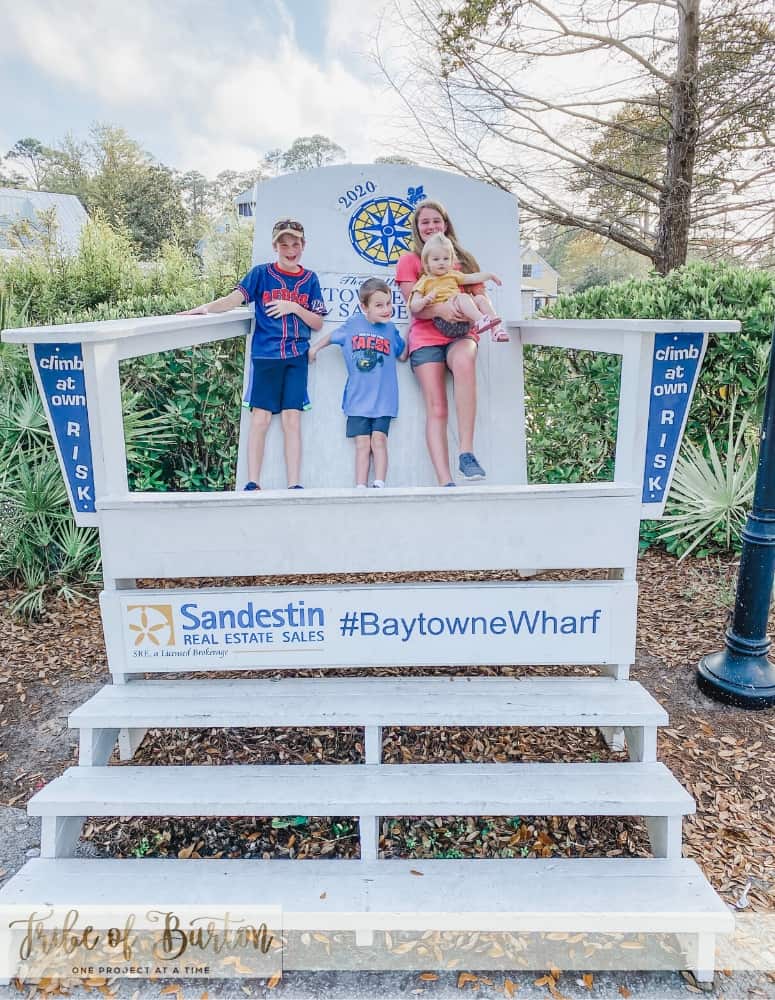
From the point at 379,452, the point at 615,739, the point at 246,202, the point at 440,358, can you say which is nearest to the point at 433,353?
the point at 440,358

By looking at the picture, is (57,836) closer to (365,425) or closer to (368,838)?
(368,838)

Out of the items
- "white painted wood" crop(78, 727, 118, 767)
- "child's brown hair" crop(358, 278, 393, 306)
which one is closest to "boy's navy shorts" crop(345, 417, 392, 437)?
"child's brown hair" crop(358, 278, 393, 306)

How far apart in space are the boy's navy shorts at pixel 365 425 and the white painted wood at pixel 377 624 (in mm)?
1147

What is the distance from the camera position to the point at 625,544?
1.85 m

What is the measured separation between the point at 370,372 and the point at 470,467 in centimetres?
57

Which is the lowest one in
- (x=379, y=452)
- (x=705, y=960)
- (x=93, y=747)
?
(x=705, y=960)

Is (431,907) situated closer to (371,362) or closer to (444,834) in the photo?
(444,834)

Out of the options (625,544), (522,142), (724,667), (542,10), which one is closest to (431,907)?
(625,544)

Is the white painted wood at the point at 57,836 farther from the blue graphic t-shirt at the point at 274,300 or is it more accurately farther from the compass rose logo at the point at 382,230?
the compass rose logo at the point at 382,230

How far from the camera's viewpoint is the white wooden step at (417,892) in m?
1.45

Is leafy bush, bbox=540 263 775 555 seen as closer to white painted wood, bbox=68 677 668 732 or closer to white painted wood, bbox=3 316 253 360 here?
white painted wood, bbox=68 677 668 732

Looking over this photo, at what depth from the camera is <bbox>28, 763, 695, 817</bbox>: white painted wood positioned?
163 centimetres

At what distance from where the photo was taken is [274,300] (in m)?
2.82

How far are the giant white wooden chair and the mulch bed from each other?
20 cm
